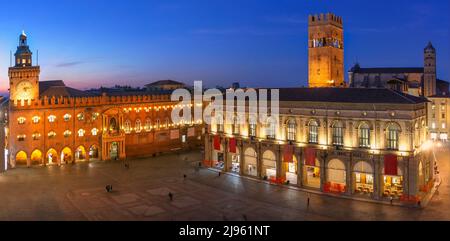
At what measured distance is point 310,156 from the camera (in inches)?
1939

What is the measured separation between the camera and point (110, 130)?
73500 mm

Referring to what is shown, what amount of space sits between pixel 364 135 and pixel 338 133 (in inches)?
122

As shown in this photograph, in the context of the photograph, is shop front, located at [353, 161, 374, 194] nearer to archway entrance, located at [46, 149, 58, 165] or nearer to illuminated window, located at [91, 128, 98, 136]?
illuminated window, located at [91, 128, 98, 136]

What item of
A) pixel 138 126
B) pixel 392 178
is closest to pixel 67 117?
pixel 138 126

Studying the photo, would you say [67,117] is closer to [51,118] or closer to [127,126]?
[51,118]

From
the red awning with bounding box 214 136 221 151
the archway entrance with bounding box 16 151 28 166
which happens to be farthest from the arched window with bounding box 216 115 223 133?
the archway entrance with bounding box 16 151 28 166

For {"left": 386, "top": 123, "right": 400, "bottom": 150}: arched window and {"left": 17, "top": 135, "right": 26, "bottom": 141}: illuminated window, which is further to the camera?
{"left": 17, "top": 135, "right": 26, "bottom": 141}: illuminated window

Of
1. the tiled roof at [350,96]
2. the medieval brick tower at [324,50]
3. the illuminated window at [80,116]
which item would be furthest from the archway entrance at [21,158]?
the medieval brick tower at [324,50]

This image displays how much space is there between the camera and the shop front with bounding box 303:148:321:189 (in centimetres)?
4906

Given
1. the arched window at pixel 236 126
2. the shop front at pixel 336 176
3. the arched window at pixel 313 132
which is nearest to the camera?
the shop front at pixel 336 176

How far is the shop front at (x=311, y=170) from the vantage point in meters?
49.1

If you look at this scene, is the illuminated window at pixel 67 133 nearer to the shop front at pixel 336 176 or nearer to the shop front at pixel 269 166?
the shop front at pixel 269 166

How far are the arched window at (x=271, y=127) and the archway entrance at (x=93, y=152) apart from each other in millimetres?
33867

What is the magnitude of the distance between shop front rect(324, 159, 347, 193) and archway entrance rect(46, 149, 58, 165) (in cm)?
4504
